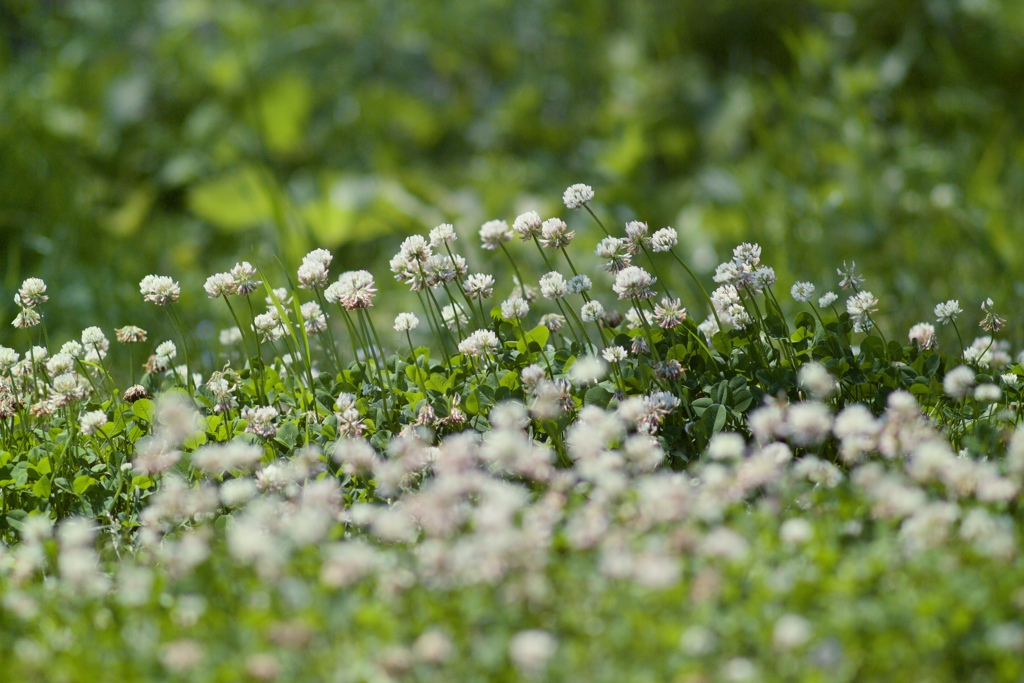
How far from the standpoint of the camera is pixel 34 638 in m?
1.68

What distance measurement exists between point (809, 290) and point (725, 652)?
108cm

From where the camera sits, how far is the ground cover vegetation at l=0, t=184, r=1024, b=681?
57.3 inches

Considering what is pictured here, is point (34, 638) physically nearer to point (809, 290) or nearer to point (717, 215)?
point (809, 290)

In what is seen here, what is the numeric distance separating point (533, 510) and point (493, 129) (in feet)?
16.2

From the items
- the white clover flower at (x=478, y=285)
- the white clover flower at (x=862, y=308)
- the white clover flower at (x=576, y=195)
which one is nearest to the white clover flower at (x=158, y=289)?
the white clover flower at (x=478, y=285)

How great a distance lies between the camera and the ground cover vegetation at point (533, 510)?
1.46m

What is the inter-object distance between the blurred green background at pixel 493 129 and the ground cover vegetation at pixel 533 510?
6.84 ft

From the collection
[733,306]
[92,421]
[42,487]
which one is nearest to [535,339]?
[733,306]

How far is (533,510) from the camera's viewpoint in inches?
70.6

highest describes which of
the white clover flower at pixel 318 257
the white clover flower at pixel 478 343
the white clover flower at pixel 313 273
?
the white clover flower at pixel 318 257

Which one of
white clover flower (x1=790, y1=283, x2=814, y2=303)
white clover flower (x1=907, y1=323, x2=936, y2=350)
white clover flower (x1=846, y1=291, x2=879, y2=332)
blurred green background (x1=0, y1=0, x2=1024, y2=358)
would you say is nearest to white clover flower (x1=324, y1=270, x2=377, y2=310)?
white clover flower (x1=790, y1=283, x2=814, y2=303)

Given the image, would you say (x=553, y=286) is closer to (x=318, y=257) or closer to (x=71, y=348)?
(x=318, y=257)

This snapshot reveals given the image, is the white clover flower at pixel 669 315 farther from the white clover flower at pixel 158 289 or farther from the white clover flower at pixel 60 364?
the white clover flower at pixel 60 364

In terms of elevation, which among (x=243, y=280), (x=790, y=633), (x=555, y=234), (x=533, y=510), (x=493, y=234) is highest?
(x=243, y=280)
